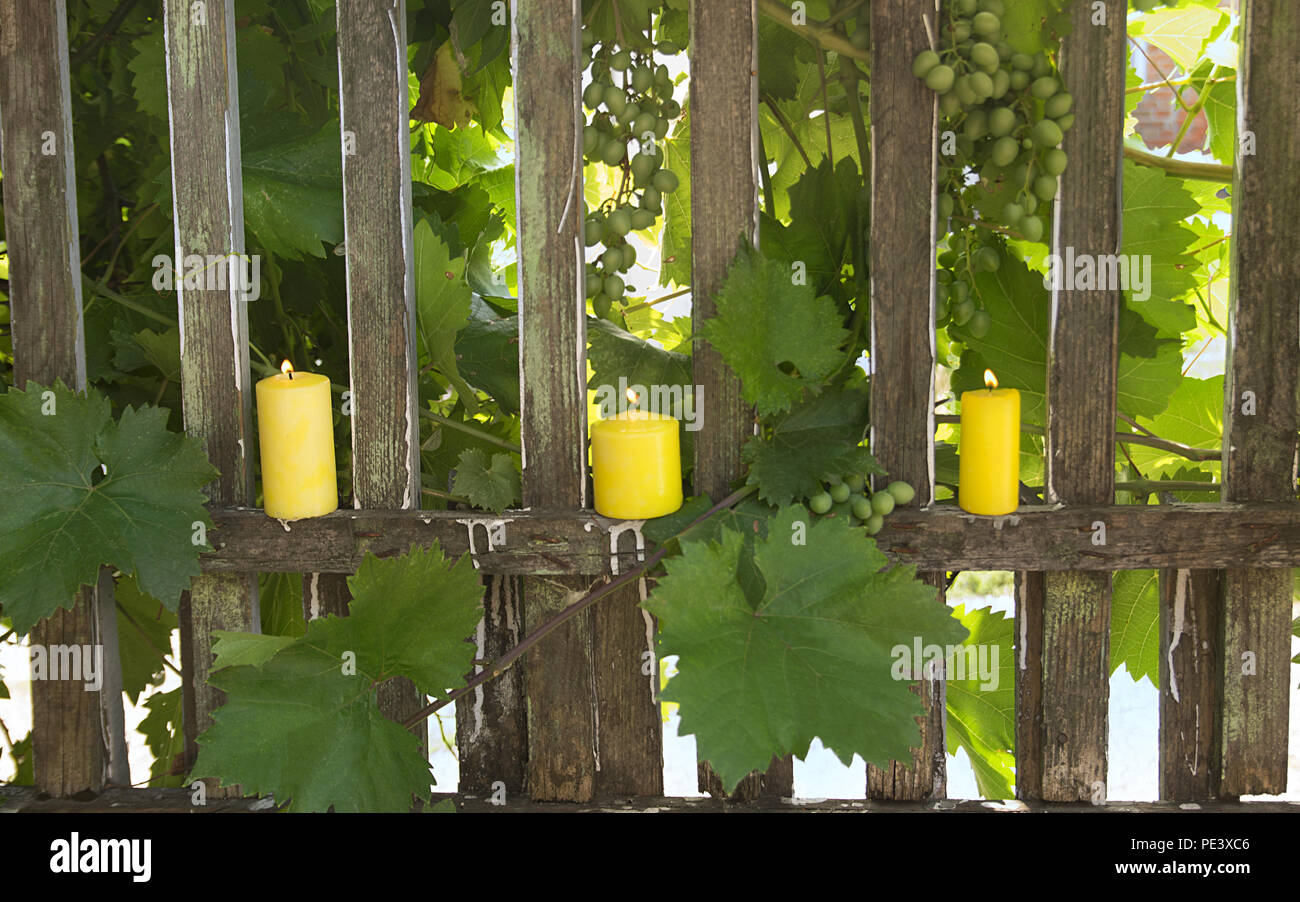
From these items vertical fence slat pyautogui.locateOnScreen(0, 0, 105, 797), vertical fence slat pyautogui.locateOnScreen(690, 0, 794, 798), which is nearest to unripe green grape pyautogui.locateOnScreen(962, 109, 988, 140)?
vertical fence slat pyautogui.locateOnScreen(690, 0, 794, 798)

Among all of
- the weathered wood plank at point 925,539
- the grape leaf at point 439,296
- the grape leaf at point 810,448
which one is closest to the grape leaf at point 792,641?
the grape leaf at point 810,448

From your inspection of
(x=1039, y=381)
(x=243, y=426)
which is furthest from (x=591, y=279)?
(x=1039, y=381)

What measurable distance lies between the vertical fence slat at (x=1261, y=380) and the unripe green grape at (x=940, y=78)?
1.08 ft

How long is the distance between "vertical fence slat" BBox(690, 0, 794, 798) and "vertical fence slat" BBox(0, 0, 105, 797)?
730mm

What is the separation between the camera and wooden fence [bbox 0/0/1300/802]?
1.26 meters

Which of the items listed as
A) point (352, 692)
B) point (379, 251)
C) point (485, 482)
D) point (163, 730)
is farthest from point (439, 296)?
point (163, 730)

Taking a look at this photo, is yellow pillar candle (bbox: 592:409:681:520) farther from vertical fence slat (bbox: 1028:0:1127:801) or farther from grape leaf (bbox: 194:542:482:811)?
vertical fence slat (bbox: 1028:0:1127:801)

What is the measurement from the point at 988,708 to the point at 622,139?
852 millimetres

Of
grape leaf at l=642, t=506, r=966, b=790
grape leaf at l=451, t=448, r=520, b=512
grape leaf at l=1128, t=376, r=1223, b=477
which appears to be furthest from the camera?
grape leaf at l=1128, t=376, r=1223, b=477

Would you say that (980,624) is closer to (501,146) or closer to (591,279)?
(591,279)

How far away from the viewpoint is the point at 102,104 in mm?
1672

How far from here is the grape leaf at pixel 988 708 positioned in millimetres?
1474

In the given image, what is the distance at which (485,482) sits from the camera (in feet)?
4.27
